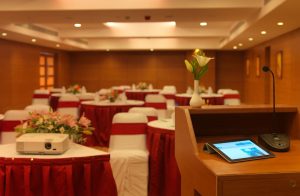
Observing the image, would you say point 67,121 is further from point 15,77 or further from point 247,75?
point 247,75

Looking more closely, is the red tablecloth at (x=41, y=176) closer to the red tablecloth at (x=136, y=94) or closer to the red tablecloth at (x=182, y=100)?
the red tablecloth at (x=182, y=100)

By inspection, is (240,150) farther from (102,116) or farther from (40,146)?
(102,116)

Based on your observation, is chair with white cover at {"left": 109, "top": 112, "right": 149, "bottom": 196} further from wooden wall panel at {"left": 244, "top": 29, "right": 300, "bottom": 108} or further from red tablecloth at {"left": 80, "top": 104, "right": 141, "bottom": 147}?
wooden wall panel at {"left": 244, "top": 29, "right": 300, "bottom": 108}

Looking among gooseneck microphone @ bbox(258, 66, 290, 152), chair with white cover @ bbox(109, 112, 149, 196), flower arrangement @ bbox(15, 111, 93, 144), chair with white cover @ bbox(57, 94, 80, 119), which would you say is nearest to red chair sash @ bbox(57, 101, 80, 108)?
chair with white cover @ bbox(57, 94, 80, 119)

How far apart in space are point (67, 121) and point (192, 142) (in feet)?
5.02

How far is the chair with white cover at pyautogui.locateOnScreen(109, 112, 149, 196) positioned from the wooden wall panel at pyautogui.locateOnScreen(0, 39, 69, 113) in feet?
30.9

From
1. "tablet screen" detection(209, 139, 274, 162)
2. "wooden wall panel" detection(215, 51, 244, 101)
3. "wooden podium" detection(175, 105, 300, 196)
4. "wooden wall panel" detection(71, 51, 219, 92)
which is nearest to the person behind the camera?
"wooden podium" detection(175, 105, 300, 196)

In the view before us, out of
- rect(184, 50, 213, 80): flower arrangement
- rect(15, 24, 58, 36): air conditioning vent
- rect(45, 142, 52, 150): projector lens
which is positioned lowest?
rect(45, 142, 52, 150): projector lens

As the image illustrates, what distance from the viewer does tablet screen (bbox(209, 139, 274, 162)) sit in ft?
7.18

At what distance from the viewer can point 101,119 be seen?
838 cm

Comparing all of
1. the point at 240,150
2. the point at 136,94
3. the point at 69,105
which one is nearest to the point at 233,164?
the point at 240,150

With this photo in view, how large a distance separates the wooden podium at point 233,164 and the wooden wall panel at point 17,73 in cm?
1183

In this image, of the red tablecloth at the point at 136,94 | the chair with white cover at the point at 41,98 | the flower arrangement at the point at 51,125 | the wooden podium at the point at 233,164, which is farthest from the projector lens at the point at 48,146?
the red tablecloth at the point at 136,94

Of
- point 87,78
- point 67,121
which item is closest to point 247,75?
point 87,78
